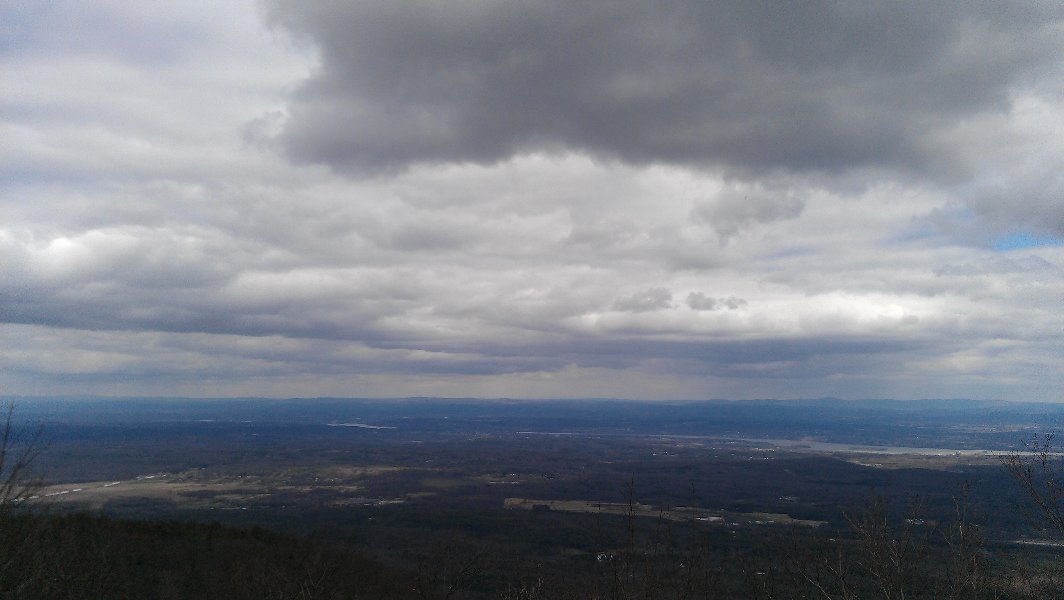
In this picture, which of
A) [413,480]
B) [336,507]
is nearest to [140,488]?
[336,507]

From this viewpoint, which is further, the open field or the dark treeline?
the open field

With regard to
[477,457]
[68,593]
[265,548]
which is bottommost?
[477,457]

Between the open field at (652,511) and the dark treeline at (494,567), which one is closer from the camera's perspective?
the dark treeline at (494,567)

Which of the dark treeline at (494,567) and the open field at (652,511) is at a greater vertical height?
the dark treeline at (494,567)

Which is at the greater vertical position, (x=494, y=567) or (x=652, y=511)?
(x=494, y=567)

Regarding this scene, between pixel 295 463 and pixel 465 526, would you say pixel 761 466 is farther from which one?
pixel 295 463

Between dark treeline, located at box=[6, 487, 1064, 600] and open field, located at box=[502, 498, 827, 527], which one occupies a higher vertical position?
dark treeline, located at box=[6, 487, 1064, 600]

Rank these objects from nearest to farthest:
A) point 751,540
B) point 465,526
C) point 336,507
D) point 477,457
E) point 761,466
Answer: point 751,540, point 465,526, point 336,507, point 761,466, point 477,457

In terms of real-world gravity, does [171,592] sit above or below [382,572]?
above

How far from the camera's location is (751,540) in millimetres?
59188

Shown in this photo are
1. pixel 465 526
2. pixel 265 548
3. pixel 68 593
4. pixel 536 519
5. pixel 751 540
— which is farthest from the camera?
pixel 536 519

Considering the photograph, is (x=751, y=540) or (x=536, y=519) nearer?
(x=751, y=540)

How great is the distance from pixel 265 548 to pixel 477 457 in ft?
439

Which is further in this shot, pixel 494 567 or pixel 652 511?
pixel 652 511
